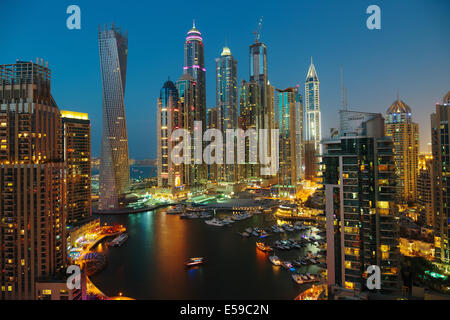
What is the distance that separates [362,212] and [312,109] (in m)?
47.1

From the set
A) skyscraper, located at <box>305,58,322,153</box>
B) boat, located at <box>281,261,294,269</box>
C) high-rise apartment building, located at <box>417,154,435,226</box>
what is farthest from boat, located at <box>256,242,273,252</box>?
skyscraper, located at <box>305,58,322,153</box>

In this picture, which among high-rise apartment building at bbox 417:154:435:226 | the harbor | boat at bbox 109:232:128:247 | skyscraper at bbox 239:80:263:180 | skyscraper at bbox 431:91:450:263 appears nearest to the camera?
skyscraper at bbox 431:91:450:263

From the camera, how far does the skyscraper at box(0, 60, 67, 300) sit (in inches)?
291

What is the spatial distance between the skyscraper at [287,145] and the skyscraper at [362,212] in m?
19.8

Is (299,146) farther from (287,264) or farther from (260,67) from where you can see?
(287,264)

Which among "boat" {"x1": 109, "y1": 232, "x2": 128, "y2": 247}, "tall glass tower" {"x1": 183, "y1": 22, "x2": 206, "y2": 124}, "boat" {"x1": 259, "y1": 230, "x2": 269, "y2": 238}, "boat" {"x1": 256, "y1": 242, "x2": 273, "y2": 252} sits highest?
"tall glass tower" {"x1": 183, "y1": 22, "x2": 206, "y2": 124}

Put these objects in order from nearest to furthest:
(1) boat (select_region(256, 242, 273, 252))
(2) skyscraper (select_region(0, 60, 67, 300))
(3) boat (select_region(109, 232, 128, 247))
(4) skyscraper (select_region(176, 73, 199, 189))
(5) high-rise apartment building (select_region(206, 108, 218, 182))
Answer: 1. (2) skyscraper (select_region(0, 60, 67, 300))
2. (1) boat (select_region(256, 242, 273, 252))
3. (3) boat (select_region(109, 232, 128, 247))
4. (4) skyscraper (select_region(176, 73, 199, 189))
5. (5) high-rise apartment building (select_region(206, 108, 218, 182))

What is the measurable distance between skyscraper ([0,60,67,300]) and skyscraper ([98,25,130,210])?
13.2 m

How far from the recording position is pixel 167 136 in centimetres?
2750

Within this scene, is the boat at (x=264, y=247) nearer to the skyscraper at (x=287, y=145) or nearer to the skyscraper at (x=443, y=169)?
the skyscraper at (x=443, y=169)

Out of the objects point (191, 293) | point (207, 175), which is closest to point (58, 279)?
point (191, 293)

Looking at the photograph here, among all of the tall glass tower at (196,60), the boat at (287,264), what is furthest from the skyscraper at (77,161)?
the tall glass tower at (196,60)

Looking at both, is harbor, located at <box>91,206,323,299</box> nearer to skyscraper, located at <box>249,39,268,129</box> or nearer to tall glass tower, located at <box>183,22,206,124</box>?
tall glass tower, located at <box>183,22,206,124</box>

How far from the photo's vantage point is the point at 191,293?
8047 mm
